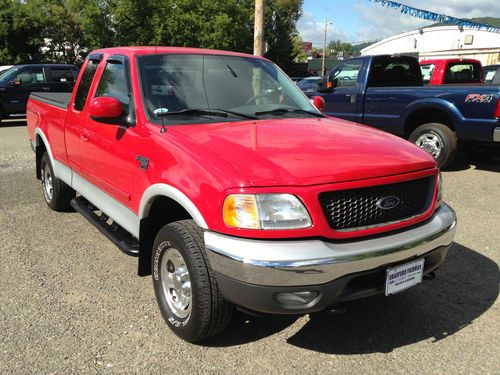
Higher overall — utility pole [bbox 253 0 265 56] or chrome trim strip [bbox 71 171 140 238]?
utility pole [bbox 253 0 265 56]

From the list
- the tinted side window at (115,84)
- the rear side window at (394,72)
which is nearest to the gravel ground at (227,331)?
the tinted side window at (115,84)

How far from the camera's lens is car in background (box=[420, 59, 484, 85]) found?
9.11 metres

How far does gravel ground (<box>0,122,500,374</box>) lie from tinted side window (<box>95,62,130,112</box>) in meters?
1.46

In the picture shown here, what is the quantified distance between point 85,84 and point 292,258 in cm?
309

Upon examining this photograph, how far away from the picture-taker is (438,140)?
295 inches

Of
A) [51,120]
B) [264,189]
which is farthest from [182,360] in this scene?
[51,120]

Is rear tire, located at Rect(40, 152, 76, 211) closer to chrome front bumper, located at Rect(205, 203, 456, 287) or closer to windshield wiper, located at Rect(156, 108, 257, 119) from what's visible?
windshield wiper, located at Rect(156, 108, 257, 119)

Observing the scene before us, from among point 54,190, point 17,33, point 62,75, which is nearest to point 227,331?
point 54,190

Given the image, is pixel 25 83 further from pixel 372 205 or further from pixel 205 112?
pixel 372 205

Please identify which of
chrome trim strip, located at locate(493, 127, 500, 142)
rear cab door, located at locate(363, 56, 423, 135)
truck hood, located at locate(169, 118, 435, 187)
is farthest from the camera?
rear cab door, located at locate(363, 56, 423, 135)

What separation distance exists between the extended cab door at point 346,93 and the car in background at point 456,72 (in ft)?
5.40

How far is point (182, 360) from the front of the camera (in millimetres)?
2783

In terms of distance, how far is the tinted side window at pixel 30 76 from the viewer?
1499 cm

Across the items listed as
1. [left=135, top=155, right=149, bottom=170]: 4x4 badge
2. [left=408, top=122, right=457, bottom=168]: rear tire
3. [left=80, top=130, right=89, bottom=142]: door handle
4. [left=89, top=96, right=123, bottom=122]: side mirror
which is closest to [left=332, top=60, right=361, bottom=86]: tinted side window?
[left=408, top=122, right=457, bottom=168]: rear tire
